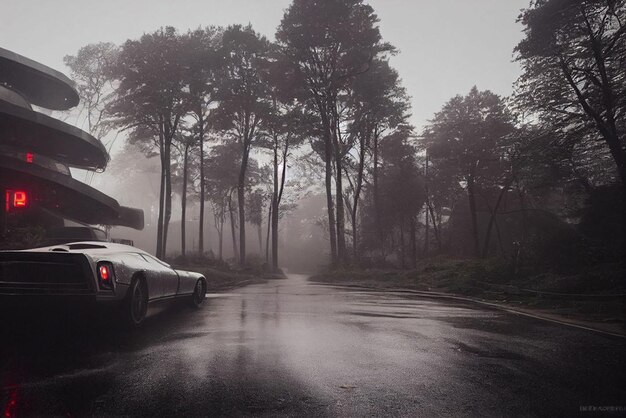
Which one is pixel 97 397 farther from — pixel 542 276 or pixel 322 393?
pixel 542 276

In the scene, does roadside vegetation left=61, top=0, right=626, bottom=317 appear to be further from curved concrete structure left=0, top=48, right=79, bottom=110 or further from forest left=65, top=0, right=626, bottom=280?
curved concrete structure left=0, top=48, right=79, bottom=110

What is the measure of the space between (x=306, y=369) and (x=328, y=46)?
84.3ft

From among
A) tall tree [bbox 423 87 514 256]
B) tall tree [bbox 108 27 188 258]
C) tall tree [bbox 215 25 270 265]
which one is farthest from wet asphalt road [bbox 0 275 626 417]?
tall tree [bbox 423 87 514 256]

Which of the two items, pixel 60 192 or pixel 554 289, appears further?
pixel 60 192

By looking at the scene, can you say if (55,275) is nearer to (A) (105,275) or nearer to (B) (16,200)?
(A) (105,275)

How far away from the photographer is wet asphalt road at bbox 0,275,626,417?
2.92 metres

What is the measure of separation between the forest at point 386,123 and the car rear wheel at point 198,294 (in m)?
10.5

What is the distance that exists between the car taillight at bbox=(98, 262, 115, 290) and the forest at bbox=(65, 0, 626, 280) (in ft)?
40.8

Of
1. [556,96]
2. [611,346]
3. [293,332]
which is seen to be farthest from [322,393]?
[556,96]

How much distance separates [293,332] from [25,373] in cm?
321

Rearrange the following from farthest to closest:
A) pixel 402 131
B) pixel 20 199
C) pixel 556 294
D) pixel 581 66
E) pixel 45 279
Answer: pixel 402 131 → pixel 581 66 → pixel 20 199 → pixel 556 294 → pixel 45 279

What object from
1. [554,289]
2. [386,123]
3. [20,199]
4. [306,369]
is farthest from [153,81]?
[306,369]

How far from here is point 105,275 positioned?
507 cm

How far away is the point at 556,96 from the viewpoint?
17.2 meters
